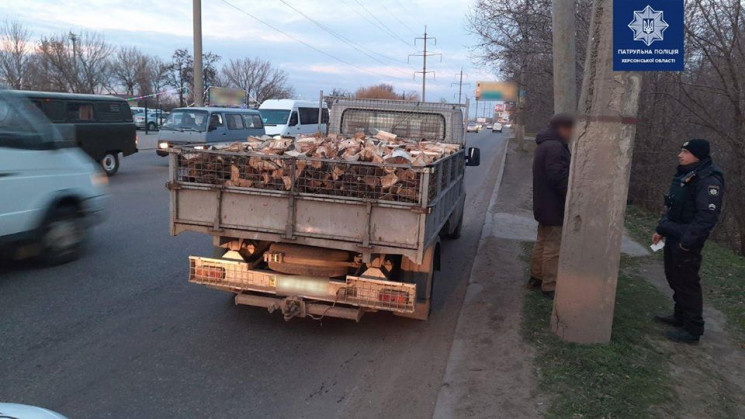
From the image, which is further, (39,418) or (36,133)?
(36,133)

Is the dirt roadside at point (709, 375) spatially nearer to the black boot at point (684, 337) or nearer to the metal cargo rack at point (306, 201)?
the black boot at point (684, 337)

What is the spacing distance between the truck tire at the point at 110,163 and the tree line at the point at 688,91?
39.6ft

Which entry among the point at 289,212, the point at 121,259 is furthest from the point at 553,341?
the point at 121,259

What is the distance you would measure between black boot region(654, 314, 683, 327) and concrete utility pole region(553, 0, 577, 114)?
2.71 metres

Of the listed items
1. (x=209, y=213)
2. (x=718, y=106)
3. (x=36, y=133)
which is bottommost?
(x=209, y=213)

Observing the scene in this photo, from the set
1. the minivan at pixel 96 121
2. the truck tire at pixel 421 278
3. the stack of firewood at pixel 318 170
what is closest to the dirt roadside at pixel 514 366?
the truck tire at pixel 421 278

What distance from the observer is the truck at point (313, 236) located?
4.66m

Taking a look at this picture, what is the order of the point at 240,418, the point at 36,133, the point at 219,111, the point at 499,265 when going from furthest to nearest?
the point at 219,111, the point at 499,265, the point at 36,133, the point at 240,418

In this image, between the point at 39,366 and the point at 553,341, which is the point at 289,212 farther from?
the point at 553,341

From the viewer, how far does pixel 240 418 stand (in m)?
3.79

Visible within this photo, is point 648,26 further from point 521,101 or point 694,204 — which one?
point 521,101

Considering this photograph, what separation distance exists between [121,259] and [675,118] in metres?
12.7

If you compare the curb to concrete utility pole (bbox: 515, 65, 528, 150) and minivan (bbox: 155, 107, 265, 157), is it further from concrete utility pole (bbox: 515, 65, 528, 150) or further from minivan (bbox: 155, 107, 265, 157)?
concrete utility pole (bbox: 515, 65, 528, 150)

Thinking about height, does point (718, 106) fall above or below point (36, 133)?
above
